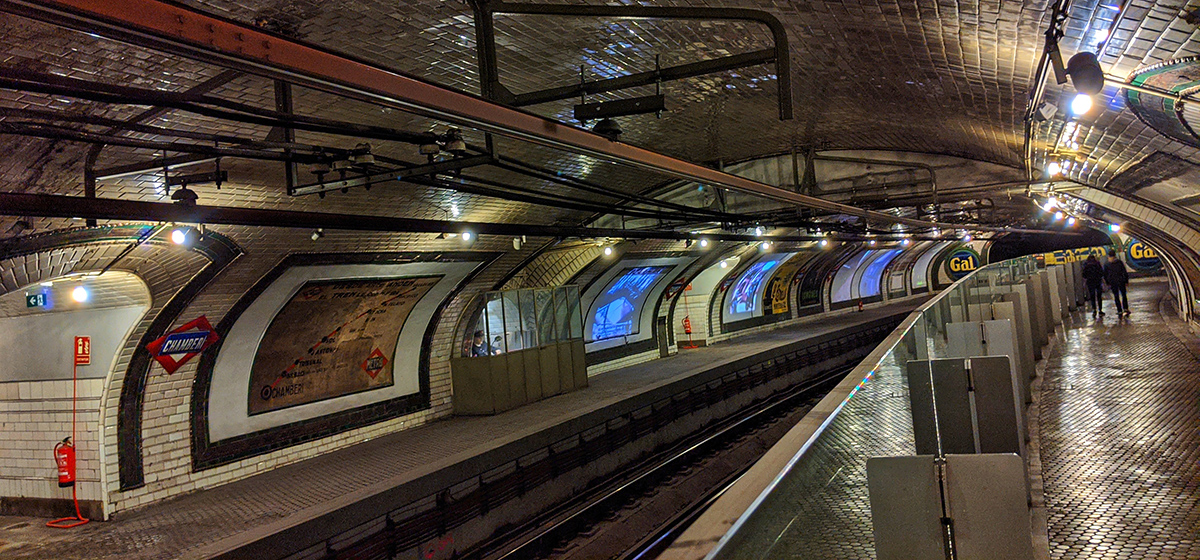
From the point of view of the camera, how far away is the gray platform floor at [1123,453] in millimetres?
3746

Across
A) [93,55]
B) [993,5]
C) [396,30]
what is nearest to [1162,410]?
[993,5]

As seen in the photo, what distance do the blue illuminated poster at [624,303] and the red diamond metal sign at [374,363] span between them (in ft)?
20.7

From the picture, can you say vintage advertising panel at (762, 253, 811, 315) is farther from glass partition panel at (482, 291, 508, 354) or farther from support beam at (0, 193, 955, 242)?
support beam at (0, 193, 955, 242)

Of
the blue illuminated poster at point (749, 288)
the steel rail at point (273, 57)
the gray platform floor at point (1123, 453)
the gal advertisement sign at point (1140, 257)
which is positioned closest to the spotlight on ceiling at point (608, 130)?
the steel rail at point (273, 57)

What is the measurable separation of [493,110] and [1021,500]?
241 cm

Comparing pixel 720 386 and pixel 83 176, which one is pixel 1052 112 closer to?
pixel 83 176

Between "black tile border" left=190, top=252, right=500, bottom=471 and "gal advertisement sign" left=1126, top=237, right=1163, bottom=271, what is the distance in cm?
2809

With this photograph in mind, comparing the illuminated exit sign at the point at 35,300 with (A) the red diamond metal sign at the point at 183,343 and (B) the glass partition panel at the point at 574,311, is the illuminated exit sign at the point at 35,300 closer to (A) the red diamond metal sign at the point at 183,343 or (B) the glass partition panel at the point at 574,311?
(A) the red diamond metal sign at the point at 183,343

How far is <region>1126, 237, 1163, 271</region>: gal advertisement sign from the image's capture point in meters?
30.3

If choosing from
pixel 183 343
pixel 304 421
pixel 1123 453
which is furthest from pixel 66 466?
pixel 1123 453

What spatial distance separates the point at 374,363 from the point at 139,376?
355 centimetres

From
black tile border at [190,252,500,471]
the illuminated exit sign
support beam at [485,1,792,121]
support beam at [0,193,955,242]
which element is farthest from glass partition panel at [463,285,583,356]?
support beam at [485,1,792,121]

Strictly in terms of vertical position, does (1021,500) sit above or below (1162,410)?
above

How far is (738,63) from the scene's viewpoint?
4.23 meters
